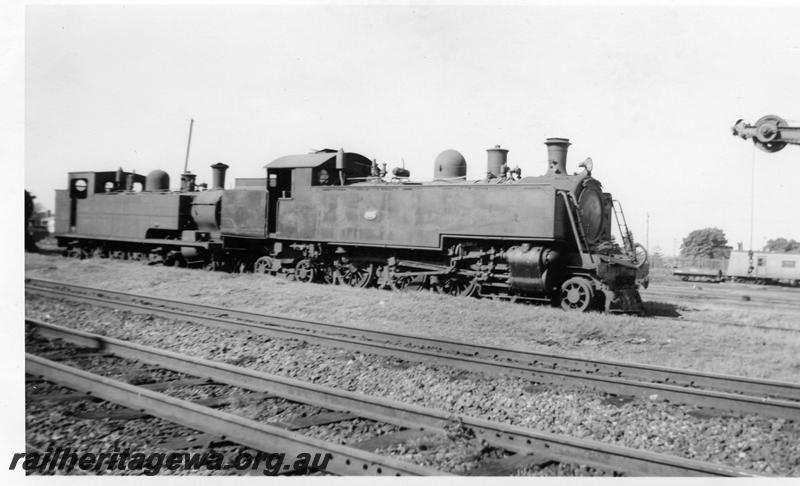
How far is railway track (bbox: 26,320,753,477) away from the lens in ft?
12.4

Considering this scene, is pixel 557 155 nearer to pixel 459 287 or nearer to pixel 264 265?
pixel 459 287

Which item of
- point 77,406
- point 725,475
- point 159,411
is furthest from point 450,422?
point 77,406

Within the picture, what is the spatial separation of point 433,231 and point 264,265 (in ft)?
19.5

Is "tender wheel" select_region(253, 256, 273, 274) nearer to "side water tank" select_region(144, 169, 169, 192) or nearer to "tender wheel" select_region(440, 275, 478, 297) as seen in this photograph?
"tender wheel" select_region(440, 275, 478, 297)

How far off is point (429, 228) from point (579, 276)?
3.23m

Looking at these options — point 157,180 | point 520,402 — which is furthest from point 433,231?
point 157,180

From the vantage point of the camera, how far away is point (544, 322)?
9742 mm

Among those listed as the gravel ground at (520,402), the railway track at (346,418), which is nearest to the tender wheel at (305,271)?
the gravel ground at (520,402)

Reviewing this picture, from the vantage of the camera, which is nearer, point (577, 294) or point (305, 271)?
point (577, 294)

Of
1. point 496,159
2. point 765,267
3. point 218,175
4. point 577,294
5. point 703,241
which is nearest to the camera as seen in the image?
point 577,294

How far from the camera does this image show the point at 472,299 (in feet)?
37.8

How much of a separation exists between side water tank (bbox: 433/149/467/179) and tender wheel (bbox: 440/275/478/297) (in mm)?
2373

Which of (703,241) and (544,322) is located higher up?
(703,241)

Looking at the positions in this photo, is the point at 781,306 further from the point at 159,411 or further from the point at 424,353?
the point at 159,411
